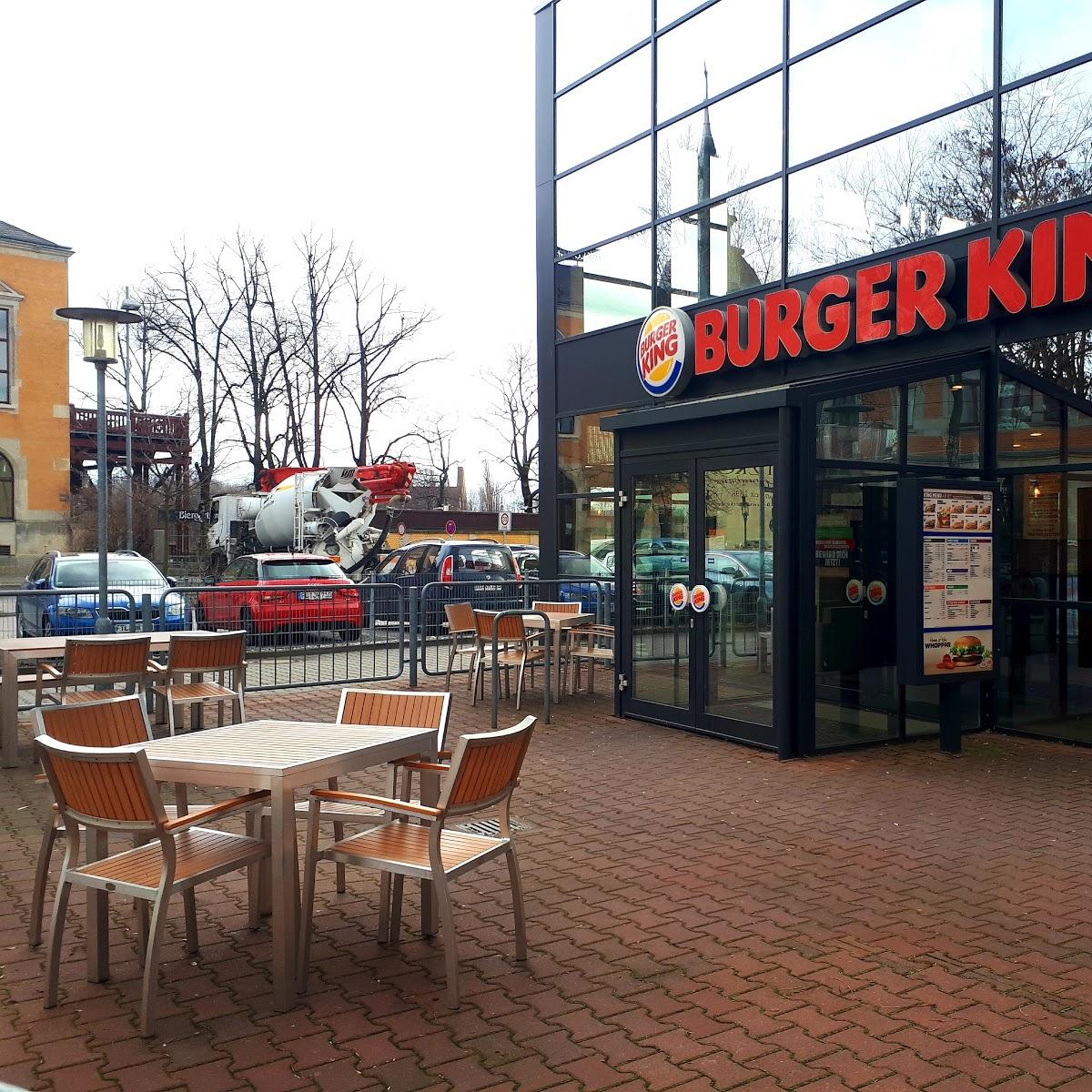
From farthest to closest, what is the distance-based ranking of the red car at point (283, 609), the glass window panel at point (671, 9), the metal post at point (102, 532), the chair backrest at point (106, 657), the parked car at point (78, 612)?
1. the glass window panel at point (671, 9)
2. the red car at point (283, 609)
3. the parked car at point (78, 612)
4. the metal post at point (102, 532)
5. the chair backrest at point (106, 657)

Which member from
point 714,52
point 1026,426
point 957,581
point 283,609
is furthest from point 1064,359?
point 283,609

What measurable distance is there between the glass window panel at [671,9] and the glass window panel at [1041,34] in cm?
486

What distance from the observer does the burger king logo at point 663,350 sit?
13.6 m

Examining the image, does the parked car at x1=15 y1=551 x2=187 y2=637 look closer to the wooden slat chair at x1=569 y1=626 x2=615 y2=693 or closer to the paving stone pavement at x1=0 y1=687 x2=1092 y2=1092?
the wooden slat chair at x1=569 y1=626 x2=615 y2=693

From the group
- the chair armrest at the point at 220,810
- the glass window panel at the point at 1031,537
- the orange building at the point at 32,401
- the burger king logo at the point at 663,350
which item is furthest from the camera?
the orange building at the point at 32,401

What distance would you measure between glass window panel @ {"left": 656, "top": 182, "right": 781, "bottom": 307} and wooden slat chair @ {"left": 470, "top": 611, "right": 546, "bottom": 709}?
4982 mm

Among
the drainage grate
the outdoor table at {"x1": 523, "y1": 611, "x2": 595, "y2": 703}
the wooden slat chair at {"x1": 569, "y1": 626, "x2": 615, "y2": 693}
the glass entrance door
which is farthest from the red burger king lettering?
the drainage grate

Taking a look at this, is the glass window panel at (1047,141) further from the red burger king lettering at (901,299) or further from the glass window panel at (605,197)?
the glass window panel at (605,197)

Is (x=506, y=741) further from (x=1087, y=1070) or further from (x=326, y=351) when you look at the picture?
(x=326, y=351)

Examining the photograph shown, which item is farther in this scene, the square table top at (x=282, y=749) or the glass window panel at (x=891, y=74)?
the glass window panel at (x=891, y=74)

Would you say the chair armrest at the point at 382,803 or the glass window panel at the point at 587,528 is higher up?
the glass window panel at the point at 587,528

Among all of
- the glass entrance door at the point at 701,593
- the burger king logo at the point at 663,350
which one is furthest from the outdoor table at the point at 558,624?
the burger king logo at the point at 663,350

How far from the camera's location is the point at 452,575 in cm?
2044

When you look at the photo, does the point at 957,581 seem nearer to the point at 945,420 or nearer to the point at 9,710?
the point at 945,420
